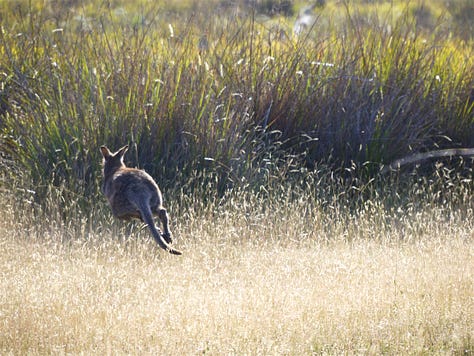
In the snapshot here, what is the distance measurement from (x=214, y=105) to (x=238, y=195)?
4.15ft

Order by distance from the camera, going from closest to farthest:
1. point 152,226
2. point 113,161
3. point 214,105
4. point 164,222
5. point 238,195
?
1. point 152,226
2. point 164,222
3. point 113,161
4. point 238,195
5. point 214,105

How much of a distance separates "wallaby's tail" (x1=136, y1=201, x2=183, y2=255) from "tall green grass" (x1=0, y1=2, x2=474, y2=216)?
1765 mm

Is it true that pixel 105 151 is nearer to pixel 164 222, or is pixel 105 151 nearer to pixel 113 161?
pixel 113 161

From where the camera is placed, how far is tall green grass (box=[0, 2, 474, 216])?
10.1 m

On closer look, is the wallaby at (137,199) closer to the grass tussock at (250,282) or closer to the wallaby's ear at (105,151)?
the grass tussock at (250,282)

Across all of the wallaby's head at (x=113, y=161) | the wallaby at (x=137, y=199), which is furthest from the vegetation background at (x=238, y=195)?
the wallaby's head at (x=113, y=161)

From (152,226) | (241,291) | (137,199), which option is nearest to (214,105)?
(137,199)

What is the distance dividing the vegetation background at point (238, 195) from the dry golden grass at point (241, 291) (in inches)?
0.9

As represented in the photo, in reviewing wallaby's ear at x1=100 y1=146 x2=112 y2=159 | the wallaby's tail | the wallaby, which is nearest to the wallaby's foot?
the wallaby

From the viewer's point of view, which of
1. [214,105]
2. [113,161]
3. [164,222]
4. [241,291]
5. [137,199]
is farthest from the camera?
[214,105]

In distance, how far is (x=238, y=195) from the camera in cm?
963

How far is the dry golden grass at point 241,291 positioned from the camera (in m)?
6.33

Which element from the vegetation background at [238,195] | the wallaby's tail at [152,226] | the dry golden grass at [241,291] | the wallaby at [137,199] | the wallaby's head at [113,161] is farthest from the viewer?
the wallaby's head at [113,161]

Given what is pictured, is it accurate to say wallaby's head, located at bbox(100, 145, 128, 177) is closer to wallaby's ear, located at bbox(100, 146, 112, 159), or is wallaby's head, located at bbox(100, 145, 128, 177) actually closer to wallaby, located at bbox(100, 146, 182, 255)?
wallaby's ear, located at bbox(100, 146, 112, 159)
